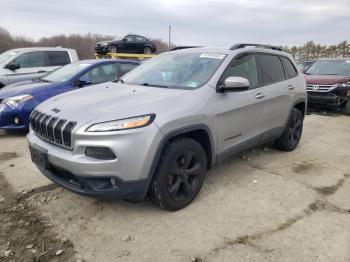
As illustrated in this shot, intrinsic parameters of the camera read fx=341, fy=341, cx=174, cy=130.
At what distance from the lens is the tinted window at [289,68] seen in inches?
218

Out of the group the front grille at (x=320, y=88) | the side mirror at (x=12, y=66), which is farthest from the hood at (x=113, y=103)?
the front grille at (x=320, y=88)

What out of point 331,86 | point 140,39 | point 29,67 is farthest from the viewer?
point 140,39

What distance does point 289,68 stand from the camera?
18.5ft

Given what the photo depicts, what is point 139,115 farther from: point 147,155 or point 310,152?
point 310,152

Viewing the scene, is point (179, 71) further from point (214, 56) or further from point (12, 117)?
point (12, 117)

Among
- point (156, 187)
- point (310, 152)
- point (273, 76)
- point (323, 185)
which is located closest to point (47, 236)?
point (156, 187)

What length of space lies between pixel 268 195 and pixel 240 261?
142cm

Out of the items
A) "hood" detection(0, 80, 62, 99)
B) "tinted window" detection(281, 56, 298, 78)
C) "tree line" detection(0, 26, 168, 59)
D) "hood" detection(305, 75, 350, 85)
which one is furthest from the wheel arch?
"tree line" detection(0, 26, 168, 59)

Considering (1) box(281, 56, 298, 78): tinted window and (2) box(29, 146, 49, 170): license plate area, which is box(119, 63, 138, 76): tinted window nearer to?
(1) box(281, 56, 298, 78): tinted window

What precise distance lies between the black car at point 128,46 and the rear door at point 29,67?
9.30 metres

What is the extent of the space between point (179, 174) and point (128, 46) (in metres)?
17.4

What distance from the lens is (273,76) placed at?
5.07 meters

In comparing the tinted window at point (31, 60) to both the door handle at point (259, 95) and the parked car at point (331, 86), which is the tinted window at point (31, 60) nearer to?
the door handle at point (259, 95)

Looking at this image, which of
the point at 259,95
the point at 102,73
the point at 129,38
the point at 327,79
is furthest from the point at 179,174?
the point at 129,38
